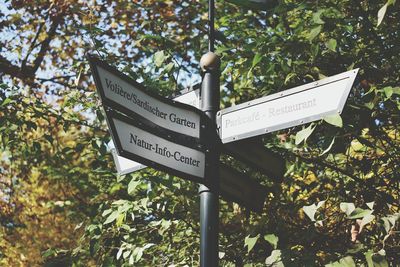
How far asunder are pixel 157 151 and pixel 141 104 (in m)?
0.23

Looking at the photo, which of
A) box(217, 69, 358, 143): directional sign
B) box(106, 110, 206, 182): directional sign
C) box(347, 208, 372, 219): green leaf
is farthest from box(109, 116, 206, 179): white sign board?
box(347, 208, 372, 219): green leaf

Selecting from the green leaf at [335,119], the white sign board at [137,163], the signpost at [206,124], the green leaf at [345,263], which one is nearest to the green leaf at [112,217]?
the white sign board at [137,163]

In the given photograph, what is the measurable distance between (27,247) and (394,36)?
41.0ft

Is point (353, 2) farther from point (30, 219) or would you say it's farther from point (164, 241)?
point (30, 219)

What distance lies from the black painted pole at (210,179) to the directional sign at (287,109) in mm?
69

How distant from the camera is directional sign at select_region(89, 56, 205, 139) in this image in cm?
253

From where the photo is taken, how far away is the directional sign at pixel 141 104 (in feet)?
8.30

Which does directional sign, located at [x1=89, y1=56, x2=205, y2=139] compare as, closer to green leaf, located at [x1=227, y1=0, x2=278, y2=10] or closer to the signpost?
the signpost

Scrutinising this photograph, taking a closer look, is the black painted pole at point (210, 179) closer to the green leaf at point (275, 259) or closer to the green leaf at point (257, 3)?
the green leaf at point (257, 3)

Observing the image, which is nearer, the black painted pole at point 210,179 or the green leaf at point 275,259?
the black painted pole at point 210,179

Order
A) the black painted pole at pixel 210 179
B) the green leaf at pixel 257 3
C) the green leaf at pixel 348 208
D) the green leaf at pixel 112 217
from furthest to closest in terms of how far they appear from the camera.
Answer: the green leaf at pixel 112 217 → the green leaf at pixel 257 3 → the green leaf at pixel 348 208 → the black painted pole at pixel 210 179

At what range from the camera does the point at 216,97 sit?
292 cm

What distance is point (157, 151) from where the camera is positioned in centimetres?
265

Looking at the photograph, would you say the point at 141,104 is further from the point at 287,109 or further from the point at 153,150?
the point at 287,109
